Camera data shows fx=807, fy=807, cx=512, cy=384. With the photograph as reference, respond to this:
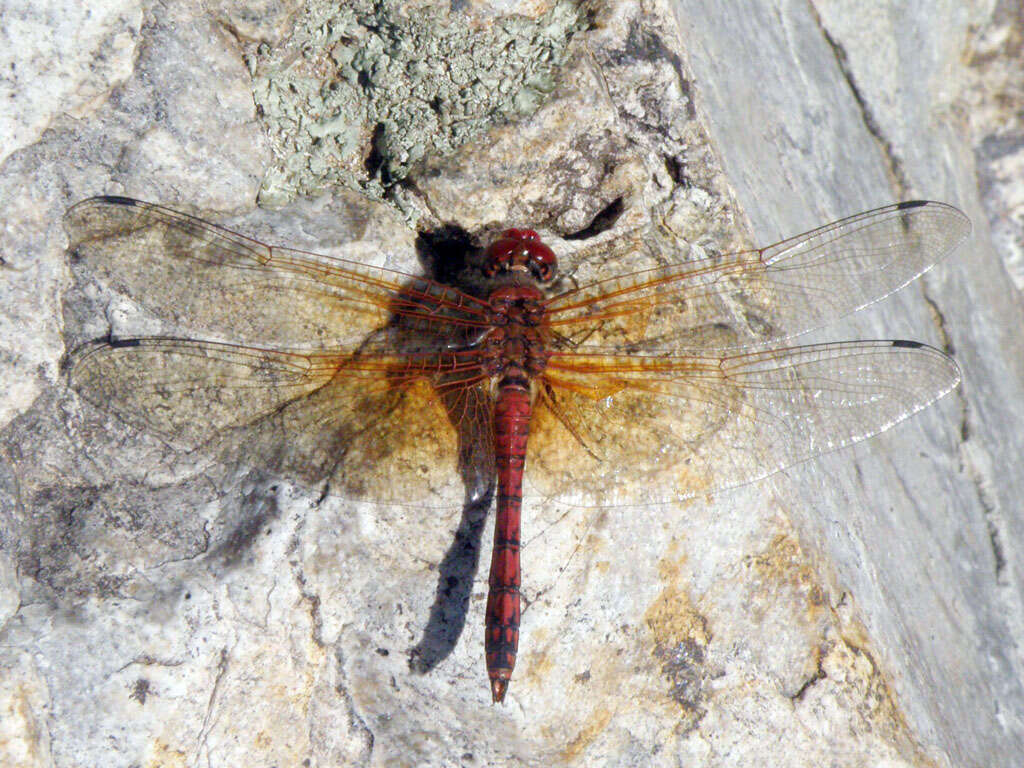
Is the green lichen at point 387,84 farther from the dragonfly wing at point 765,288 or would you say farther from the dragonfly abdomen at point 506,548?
the dragonfly abdomen at point 506,548

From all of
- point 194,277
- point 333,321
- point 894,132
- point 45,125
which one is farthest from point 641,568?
point 894,132

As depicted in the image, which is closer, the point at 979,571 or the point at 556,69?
the point at 556,69

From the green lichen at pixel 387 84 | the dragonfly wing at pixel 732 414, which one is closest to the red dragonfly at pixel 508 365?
the dragonfly wing at pixel 732 414

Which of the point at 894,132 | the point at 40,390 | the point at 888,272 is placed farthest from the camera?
the point at 894,132

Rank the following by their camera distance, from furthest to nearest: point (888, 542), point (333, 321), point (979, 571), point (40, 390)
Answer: point (979, 571)
point (888, 542)
point (333, 321)
point (40, 390)

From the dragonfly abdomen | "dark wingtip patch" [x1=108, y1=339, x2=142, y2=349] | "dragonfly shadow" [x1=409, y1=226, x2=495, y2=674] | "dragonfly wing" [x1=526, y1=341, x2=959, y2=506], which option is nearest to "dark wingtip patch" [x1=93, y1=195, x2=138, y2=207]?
"dark wingtip patch" [x1=108, y1=339, x2=142, y2=349]

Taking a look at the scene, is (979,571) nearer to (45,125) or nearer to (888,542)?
(888,542)

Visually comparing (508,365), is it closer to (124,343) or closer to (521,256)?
(521,256)
